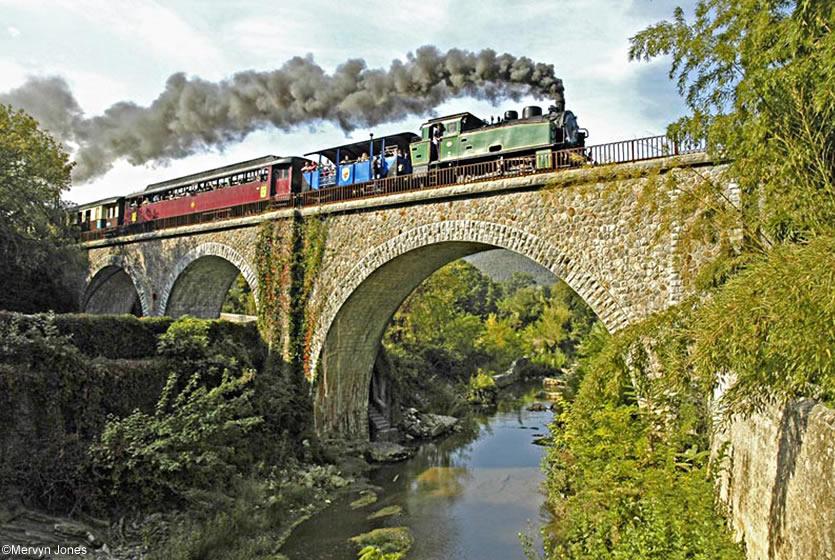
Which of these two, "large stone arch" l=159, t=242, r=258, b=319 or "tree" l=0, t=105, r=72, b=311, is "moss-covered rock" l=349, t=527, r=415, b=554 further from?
"tree" l=0, t=105, r=72, b=311

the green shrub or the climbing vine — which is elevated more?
the climbing vine

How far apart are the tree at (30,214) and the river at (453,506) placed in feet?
39.7

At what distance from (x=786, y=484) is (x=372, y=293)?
465 inches

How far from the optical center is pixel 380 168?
670 inches

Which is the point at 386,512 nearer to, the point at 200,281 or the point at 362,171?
the point at 362,171

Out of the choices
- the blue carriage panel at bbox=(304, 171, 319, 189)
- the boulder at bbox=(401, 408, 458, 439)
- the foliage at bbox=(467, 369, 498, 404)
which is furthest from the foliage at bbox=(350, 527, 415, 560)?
the foliage at bbox=(467, 369, 498, 404)

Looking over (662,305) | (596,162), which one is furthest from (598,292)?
(596,162)

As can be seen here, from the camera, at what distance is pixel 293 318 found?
52.2 ft

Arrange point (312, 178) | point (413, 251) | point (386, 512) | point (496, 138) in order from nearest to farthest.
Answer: point (386, 512) < point (413, 251) < point (496, 138) < point (312, 178)

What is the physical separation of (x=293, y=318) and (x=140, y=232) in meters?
10.0

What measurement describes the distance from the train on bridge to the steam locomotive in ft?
0.08

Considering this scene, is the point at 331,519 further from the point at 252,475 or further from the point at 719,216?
the point at 719,216

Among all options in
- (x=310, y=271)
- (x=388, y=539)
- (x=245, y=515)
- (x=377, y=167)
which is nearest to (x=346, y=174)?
(x=377, y=167)

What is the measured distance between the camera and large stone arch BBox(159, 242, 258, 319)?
1902 cm
